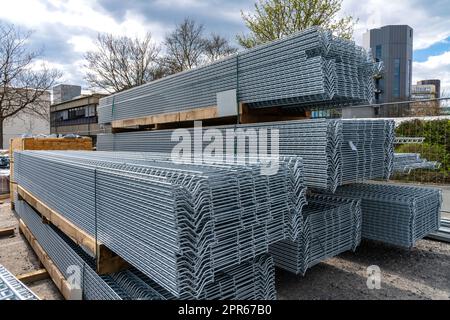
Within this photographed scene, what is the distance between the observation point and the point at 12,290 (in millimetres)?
2410

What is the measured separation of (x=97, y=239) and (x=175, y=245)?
1.26 m

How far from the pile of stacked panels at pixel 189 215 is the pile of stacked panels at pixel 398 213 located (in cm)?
209

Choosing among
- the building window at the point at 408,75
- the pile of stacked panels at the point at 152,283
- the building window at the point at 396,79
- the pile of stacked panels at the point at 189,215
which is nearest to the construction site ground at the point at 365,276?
the pile of stacked panels at the point at 152,283

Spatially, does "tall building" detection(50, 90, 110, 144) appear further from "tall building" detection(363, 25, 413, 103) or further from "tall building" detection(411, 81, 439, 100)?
"tall building" detection(363, 25, 413, 103)

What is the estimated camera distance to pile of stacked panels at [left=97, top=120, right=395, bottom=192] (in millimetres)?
3430

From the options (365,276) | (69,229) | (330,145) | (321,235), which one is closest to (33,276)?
(69,229)

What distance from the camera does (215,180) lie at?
7.49 feet

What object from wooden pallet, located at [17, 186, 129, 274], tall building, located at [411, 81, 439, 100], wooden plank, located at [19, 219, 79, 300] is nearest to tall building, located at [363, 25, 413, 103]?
tall building, located at [411, 81, 439, 100]

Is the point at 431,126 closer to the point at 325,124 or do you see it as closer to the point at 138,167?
the point at 325,124

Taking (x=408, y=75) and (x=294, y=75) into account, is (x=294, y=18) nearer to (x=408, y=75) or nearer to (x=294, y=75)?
(x=294, y=75)

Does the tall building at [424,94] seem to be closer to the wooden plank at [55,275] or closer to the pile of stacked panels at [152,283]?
the pile of stacked panels at [152,283]

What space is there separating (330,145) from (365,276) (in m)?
1.77
